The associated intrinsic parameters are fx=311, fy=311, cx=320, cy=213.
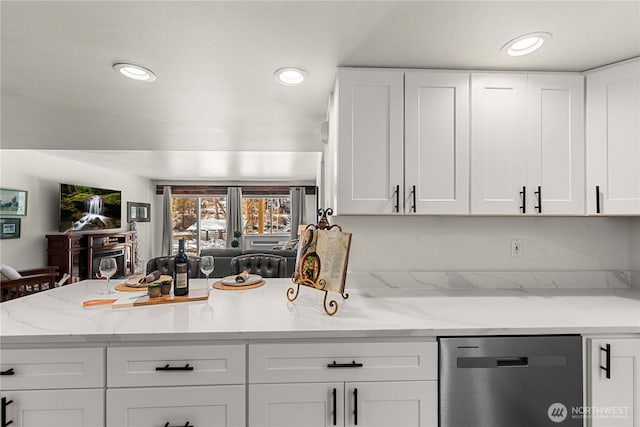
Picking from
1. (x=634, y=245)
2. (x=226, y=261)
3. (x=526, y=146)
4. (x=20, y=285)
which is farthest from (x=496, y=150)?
(x=20, y=285)

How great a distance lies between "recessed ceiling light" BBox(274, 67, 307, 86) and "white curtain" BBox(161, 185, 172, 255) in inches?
289

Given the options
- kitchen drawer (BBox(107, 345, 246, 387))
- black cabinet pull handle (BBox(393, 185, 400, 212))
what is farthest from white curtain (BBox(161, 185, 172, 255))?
black cabinet pull handle (BBox(393, 185, 400, 212))

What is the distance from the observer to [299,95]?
6.64 feet

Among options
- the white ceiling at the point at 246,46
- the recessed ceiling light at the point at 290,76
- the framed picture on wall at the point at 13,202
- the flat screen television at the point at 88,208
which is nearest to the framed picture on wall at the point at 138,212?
the flat screen television at the point at 88,208

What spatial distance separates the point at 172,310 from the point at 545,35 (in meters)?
2.13

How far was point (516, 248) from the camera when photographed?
1.94 m

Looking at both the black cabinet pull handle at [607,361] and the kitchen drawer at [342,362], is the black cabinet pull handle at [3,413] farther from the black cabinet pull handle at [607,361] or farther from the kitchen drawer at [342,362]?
the black cabinet pull handle at [607,361]

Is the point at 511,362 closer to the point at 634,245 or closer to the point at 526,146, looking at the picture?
the point at 526,146

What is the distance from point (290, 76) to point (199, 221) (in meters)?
7.38

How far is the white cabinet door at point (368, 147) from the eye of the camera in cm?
163

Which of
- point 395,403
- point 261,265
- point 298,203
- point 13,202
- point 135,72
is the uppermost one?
point 135,72

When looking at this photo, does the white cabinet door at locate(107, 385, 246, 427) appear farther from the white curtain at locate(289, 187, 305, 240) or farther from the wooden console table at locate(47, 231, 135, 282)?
the white curtain at locate(289, 187, 305, 240)

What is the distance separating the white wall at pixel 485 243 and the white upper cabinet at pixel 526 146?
0.30 meters

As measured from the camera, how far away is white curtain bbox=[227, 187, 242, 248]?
818 cm
